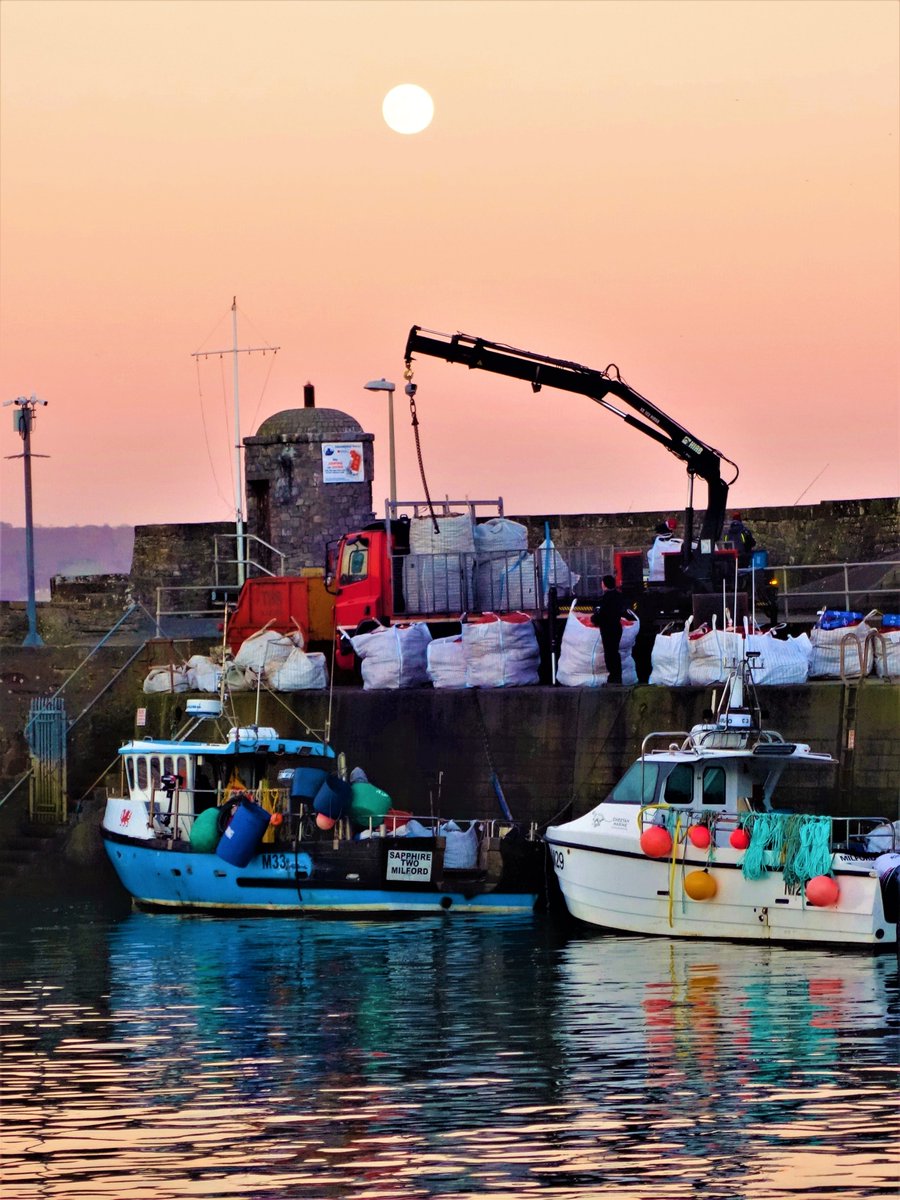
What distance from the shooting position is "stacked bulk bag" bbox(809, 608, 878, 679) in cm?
2252

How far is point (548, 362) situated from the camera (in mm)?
27406

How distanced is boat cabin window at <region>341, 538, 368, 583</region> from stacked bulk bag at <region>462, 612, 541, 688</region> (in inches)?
135

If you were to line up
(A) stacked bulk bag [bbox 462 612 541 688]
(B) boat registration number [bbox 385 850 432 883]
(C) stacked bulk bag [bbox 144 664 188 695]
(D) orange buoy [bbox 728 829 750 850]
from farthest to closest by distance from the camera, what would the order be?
(C) stacked bulk bag [bbox 144 664 188 695], (A) stacked bulk bag [bbox 462 612 541 688], (B) boat registration number [bbox 385 850 432 883], (D) orange buoy [bbox 728 829 750 850]

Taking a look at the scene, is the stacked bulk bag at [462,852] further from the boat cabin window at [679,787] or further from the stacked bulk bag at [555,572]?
the stacked bulk bag at [555,572]

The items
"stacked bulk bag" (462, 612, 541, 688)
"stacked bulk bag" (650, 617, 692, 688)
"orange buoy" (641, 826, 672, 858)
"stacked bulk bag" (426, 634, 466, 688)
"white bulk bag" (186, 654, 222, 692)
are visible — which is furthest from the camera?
"white bulk bag" (186, 654, 222, 692)

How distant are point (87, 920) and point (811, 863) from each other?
333 inches

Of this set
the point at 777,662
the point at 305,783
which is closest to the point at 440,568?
the point at 305,783

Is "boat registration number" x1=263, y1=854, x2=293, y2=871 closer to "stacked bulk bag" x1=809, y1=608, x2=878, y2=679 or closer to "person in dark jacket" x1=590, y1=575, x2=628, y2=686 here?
"person in dark jacket" x1=590, y1=575, x2=628, y2=686

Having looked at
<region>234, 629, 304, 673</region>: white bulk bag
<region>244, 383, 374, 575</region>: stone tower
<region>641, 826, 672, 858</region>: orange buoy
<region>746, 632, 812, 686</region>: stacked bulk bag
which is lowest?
<region>641, 826, 672, 858</region>: orange buoy

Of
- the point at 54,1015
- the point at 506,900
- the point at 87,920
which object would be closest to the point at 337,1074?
the point at 54,1015

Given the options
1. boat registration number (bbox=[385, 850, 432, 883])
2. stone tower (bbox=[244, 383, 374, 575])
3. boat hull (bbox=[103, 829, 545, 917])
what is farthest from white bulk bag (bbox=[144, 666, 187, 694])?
stone tower (bbox=[244, 383, 374, 575])

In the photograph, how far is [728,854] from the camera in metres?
19.2

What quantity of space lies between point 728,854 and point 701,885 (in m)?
0.35

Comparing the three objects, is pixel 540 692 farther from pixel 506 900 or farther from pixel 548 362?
pixel 548 362
